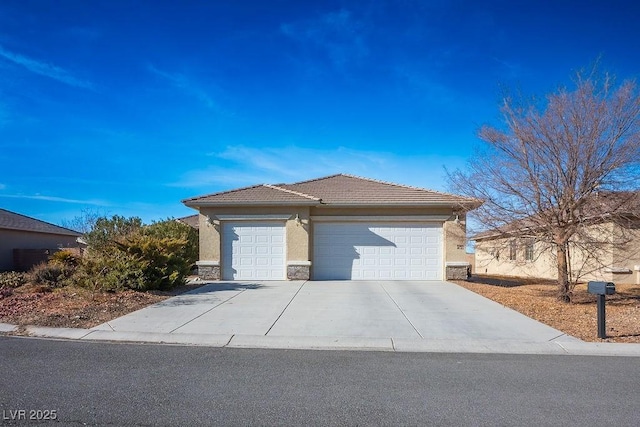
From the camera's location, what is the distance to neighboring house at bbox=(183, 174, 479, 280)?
16328 mm

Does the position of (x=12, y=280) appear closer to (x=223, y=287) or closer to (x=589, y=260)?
(x=223, y=287)

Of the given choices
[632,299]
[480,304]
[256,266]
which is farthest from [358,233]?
[632,299]

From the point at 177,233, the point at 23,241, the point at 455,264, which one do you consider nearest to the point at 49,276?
the point at 177,233

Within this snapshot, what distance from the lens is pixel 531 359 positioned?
635 cm

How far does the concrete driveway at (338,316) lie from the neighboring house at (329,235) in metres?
2.91

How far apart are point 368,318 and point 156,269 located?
6975 millimetres

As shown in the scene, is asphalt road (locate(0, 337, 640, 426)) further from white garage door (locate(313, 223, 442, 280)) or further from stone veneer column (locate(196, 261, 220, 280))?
white garage door (locate(313, 223, 442, 280))

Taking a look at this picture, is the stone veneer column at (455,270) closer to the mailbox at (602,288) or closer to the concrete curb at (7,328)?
the mailbox at (602,288)

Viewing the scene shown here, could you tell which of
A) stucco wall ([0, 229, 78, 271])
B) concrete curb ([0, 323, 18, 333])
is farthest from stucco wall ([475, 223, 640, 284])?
stucco wall ([0, 229, 78, 271])

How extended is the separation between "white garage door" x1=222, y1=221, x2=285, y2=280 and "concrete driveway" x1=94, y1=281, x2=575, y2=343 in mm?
2876

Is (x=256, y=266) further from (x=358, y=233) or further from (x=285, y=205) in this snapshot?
(x=358, y=233)

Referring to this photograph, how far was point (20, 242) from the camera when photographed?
2595 centimetres

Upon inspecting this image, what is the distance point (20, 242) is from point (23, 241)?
0.28 meters

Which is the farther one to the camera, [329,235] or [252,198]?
[329,235]
